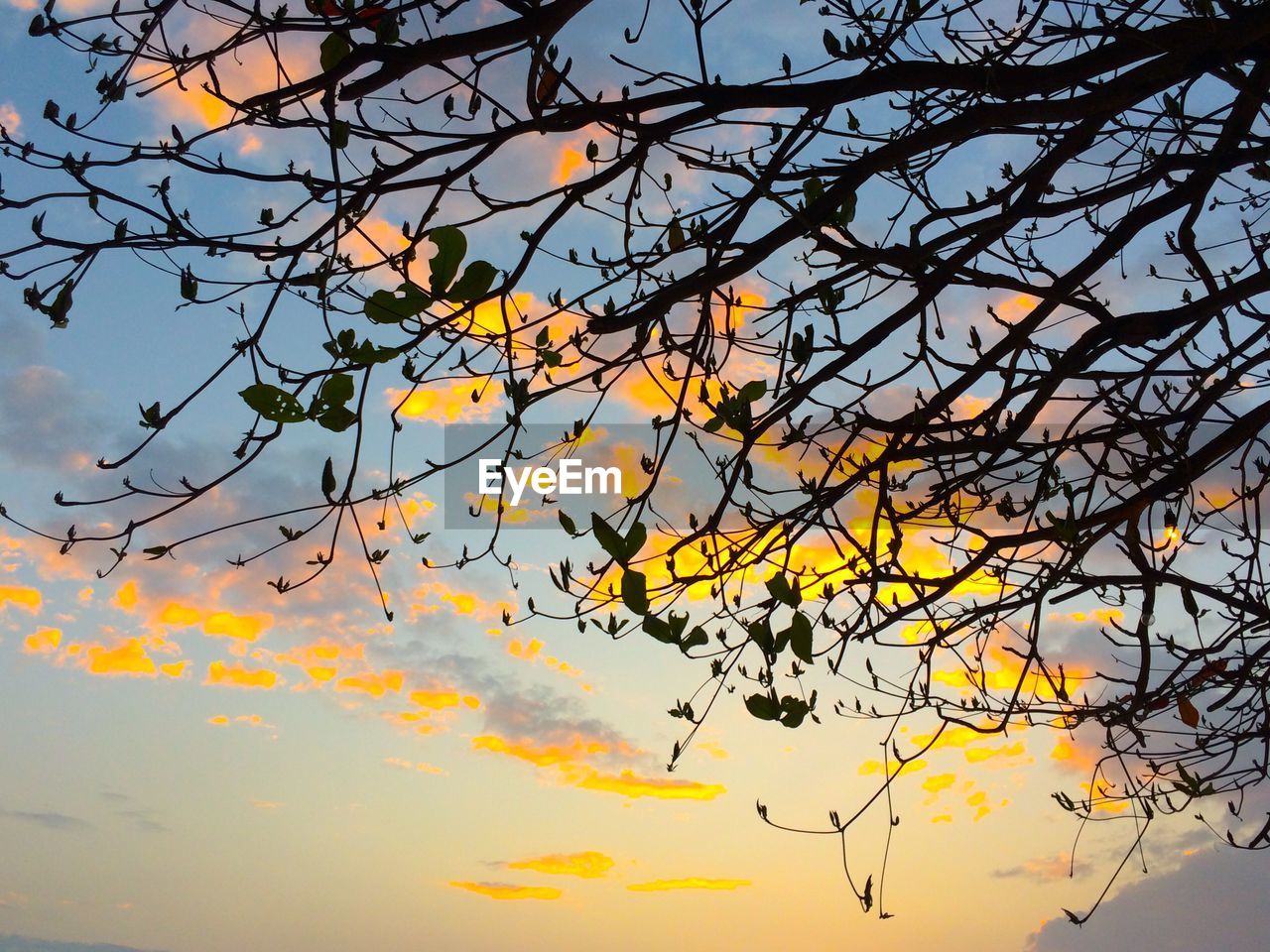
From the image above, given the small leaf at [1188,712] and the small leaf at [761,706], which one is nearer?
the small leaf at [761,706]

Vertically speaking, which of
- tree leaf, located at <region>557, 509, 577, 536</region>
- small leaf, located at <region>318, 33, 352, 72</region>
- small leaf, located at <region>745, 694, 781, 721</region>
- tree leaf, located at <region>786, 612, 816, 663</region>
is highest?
small leaf, located at <region>318, 33, 352, 72</region>

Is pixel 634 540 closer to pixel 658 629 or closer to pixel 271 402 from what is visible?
pixel 658 629

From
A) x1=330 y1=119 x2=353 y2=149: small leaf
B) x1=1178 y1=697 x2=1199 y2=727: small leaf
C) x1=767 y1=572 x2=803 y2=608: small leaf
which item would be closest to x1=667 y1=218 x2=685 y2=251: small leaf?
x1=330 y1=119 x2=353 y2=149: small leaf

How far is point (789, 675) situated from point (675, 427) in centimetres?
78

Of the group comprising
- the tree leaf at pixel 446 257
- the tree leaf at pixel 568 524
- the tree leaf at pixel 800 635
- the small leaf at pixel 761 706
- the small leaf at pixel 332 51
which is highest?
the small leaf at pixel 332 51

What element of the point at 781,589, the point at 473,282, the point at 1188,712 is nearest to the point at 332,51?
the point at 473,282

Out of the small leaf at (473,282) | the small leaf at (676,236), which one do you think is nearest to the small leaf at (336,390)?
the small leaf at (473,282)

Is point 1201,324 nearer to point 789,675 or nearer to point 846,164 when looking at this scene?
point 846,164

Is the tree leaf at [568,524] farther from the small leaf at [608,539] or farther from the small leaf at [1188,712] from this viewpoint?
the small leaf at [1188,712]

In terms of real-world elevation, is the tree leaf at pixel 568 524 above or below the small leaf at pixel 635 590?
above

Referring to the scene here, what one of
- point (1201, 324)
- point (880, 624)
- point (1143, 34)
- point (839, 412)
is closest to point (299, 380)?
point (839, 412)

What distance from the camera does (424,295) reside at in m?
1.51

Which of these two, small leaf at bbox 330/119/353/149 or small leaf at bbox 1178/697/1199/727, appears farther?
small leaf at bbox 1178/697/1199/727

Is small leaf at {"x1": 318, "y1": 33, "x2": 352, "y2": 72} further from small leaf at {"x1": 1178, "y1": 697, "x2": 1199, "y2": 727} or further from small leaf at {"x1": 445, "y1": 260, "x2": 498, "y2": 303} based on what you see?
small leaf at {"x1": 1178, "y1": 697, "x2": 1199, "y2": 727}
